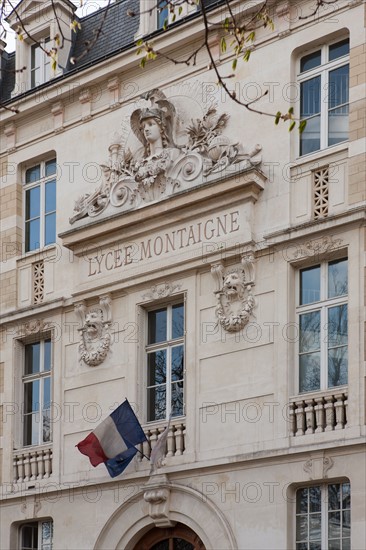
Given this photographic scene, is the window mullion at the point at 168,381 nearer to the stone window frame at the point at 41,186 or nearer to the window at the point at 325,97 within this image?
the stone window frame at the point at 41,186

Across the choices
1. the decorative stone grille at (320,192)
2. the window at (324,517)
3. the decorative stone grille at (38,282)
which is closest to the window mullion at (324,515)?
the window at (324,517)

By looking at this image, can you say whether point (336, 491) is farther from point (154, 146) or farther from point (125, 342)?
point (154, 146)

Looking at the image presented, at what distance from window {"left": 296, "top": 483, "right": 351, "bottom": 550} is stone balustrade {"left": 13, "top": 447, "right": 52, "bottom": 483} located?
4.70 metres

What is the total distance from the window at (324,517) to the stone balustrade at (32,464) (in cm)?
470

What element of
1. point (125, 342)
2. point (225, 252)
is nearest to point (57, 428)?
point (125, 342)

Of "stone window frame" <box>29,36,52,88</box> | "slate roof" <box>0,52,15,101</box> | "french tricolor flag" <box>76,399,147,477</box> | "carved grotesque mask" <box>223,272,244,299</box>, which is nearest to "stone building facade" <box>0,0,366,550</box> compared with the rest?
"carved grotesque mask" <box>223,272,244,299</box>

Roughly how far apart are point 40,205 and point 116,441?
198 inches

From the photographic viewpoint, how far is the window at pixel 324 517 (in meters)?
14.9

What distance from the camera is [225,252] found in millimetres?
16844

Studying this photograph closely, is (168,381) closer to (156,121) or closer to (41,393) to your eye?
(41,393)

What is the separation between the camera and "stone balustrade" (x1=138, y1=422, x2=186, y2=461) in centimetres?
1681

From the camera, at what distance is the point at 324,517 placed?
1518 cm

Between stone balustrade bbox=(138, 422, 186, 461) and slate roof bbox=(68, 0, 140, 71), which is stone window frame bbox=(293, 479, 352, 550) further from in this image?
slate roof bbox=(68, 0, 140, 71)

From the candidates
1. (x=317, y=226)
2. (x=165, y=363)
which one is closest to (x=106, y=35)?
(x=165, y=363)
